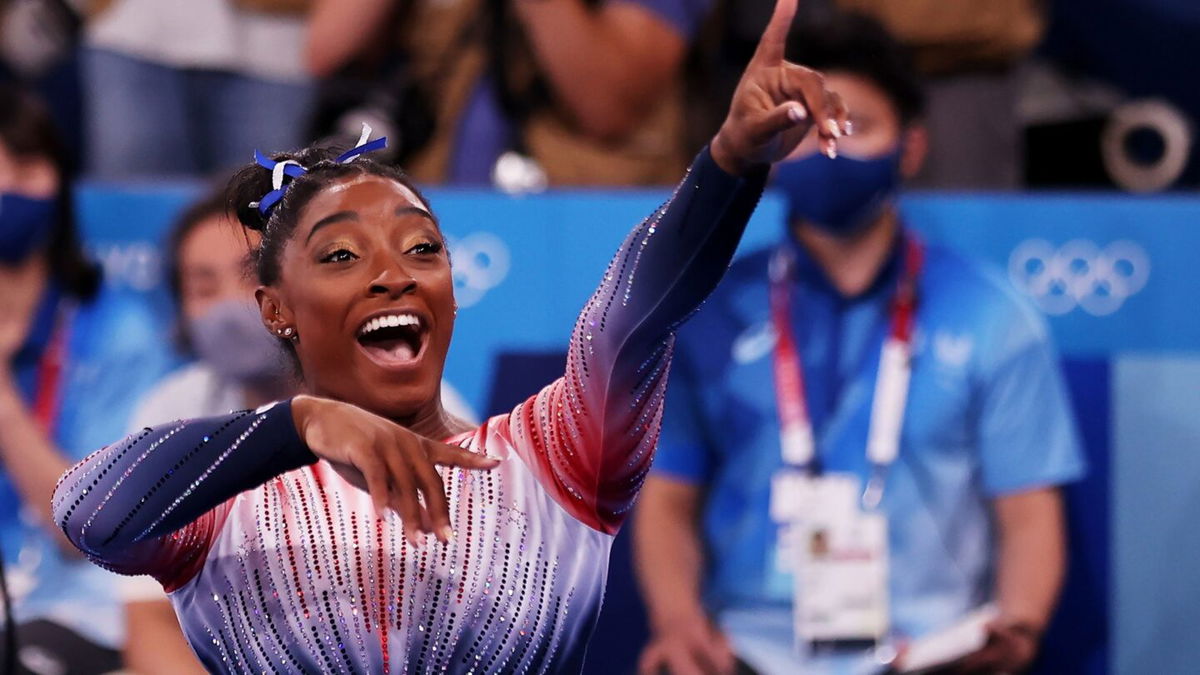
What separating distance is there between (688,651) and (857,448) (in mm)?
623

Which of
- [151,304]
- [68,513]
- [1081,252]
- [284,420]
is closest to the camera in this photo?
[284,420]

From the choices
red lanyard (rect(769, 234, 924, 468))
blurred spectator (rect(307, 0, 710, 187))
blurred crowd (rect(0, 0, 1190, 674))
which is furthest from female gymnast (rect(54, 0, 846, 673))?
blurred spectator (rect(307, 0, 710, 187))

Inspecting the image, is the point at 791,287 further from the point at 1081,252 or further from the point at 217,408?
the point at 217,408

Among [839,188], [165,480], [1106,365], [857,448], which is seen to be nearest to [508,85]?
[839,188]

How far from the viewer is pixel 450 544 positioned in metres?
2.38

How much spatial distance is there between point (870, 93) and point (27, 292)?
2.25 meters

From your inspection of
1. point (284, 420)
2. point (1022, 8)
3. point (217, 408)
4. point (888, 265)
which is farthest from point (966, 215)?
point (284, 420)

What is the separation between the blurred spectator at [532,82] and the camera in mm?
4180

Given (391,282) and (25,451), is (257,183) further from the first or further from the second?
(25,451)

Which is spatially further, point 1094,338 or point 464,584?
point 1094,338

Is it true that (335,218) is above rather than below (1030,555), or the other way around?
above

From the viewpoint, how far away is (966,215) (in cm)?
409

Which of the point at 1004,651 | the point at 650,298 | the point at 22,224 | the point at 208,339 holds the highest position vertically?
the point at 22,224

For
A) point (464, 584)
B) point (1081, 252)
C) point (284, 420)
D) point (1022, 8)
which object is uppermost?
point (1022, 8)
